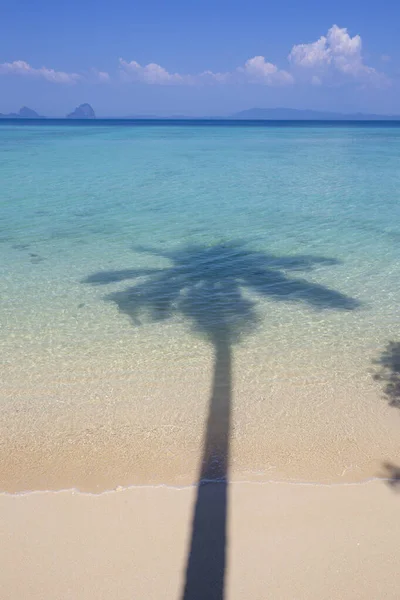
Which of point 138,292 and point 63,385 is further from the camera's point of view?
point 138,292

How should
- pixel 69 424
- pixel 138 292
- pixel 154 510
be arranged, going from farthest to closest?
pixel 138 292, pixel 69 424, pixel 154 510

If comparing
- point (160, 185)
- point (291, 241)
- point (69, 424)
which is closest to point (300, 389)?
point (69, 424)

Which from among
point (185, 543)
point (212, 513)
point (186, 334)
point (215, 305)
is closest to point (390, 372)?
point (186, 334)

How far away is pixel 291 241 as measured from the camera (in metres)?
16.2

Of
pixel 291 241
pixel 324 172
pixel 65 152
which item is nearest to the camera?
pixel 291 241

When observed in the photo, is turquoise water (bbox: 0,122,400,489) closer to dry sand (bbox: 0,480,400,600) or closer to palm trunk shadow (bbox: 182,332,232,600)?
palm trunk shadow (bbox: 182,332,232,600)

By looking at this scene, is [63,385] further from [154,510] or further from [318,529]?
[318,529]

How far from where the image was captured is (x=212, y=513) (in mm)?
5062

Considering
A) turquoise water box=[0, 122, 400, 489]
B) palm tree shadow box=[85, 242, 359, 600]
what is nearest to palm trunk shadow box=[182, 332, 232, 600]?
palm tree shadow box=[85, 242, 359, 600]

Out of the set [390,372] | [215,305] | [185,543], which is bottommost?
[185,543]

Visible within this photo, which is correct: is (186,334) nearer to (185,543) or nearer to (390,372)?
(390,372)

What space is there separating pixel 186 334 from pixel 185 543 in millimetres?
4862

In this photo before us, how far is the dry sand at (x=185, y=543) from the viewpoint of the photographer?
4.30 meters

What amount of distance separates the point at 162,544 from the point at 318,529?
1468 mm
